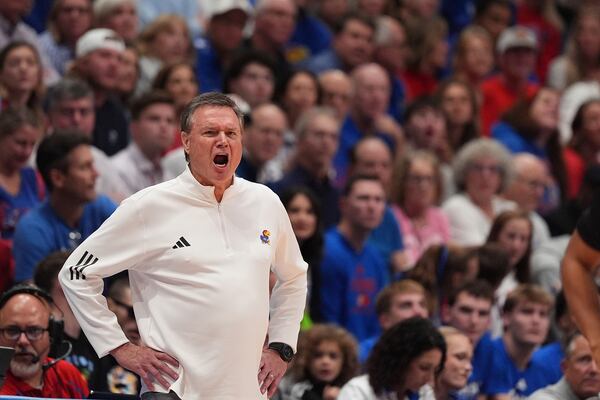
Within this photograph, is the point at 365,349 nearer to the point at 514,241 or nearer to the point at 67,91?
the point at 514,241

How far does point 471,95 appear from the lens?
35.8 ft

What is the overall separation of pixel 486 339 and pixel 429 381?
1.56 metres

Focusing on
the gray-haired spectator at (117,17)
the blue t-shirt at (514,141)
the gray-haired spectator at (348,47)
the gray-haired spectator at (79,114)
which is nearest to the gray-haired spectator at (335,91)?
the gray-haired spectator at (348,47)

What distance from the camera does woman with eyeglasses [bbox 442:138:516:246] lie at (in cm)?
955

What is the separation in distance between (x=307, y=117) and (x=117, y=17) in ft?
5.35

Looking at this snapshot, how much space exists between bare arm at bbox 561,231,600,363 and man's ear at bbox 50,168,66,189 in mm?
3125

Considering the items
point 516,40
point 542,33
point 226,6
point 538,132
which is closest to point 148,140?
point 226,6

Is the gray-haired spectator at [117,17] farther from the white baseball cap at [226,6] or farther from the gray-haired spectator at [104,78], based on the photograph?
the white baseball cap at [226,6]

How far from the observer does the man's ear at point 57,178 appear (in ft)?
23.5

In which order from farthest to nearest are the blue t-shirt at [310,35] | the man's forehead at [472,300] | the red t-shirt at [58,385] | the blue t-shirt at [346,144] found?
1. the blue t-shirt at [310,35]
2. the blue t-shirt at [346,144]
3. the man's forehead at [472,300]
4. the red t-shirt at [58,385]

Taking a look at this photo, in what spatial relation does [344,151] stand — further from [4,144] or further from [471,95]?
[4,144]

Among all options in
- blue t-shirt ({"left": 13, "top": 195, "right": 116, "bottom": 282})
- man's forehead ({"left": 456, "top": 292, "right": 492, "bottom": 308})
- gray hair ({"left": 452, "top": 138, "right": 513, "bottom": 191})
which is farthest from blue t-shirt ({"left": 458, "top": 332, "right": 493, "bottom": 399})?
blue t-shirt ({"left": 13, "top": 195, "right": 116, "bottom": 282})

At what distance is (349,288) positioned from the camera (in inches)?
331

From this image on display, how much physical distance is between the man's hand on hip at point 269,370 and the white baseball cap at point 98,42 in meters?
4.37
